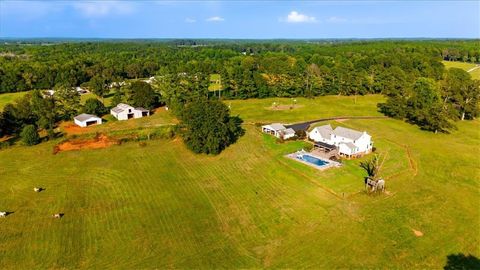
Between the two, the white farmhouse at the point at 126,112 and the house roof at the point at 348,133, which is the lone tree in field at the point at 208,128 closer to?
the house roof at the point at 348,133

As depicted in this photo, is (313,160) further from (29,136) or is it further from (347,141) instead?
(29,136)

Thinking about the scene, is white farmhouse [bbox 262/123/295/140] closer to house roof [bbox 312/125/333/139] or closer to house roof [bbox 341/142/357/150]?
house roof [bbox 312/125/333/139]

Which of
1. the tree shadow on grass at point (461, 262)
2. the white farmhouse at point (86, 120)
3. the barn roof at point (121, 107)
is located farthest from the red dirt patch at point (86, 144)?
the tree shadow on grass at point (461, 262)

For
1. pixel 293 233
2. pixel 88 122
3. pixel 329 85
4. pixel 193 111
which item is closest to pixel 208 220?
pixel 293 233

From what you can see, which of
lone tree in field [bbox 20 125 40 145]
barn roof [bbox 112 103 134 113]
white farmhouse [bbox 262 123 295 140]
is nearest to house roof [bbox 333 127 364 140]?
white farmhouse [bbox 262 123 295 140]

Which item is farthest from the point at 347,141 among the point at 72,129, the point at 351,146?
the point at 72,129
